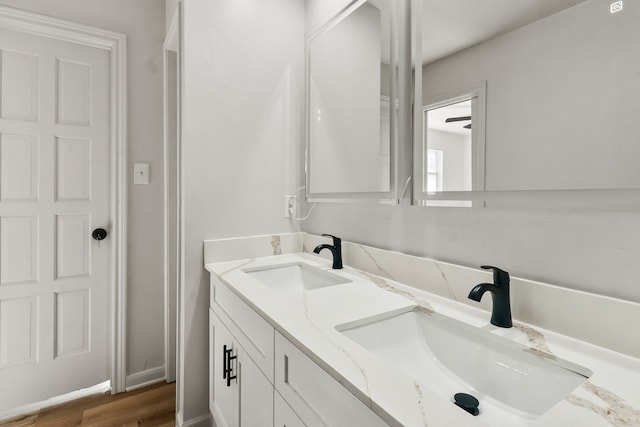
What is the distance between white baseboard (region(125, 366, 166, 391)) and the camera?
1.87 meters

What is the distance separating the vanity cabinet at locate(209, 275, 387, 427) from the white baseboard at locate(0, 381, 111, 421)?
100 centimetres

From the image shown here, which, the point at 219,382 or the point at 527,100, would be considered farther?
the point at 219,382

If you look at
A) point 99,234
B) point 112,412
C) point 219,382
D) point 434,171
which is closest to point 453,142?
point 434,171

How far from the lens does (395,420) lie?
43cm

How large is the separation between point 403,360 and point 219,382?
83 centimetres

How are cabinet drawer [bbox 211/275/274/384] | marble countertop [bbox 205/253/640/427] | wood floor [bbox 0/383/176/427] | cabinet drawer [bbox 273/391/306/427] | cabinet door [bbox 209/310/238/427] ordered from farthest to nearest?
1. wood floor [bbox 0/383/176/427]
2. cabinet door [bbox 209/310/238/427]
3. cabinet drawer [bbox 211/275/274/384]
4. cabinet drawer [bbox 273/391/306/427]
5. marble countertop [bbox 205/253/640/427]

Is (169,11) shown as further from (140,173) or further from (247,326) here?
(247,326)

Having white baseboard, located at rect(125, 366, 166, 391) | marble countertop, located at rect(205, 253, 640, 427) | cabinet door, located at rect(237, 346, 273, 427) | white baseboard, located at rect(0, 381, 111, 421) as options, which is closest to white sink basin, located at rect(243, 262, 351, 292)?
marble countertop, located at rect(205, 253, 640, 427)

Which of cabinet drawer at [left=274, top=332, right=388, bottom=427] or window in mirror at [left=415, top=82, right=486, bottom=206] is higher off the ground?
window in mirror at [left=415, top=82, right=486, bottom=206]

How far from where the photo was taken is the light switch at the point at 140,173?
1.86 m

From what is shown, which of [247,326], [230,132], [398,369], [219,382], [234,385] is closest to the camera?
[398,369]

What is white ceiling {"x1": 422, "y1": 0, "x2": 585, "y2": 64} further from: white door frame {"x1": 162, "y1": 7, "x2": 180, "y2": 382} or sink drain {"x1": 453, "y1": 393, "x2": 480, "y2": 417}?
white door frame {"x1": 162, "y1": 7, "x2": 180, "y2": 382}

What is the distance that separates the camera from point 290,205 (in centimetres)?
168

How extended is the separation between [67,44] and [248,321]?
6.28 feet
